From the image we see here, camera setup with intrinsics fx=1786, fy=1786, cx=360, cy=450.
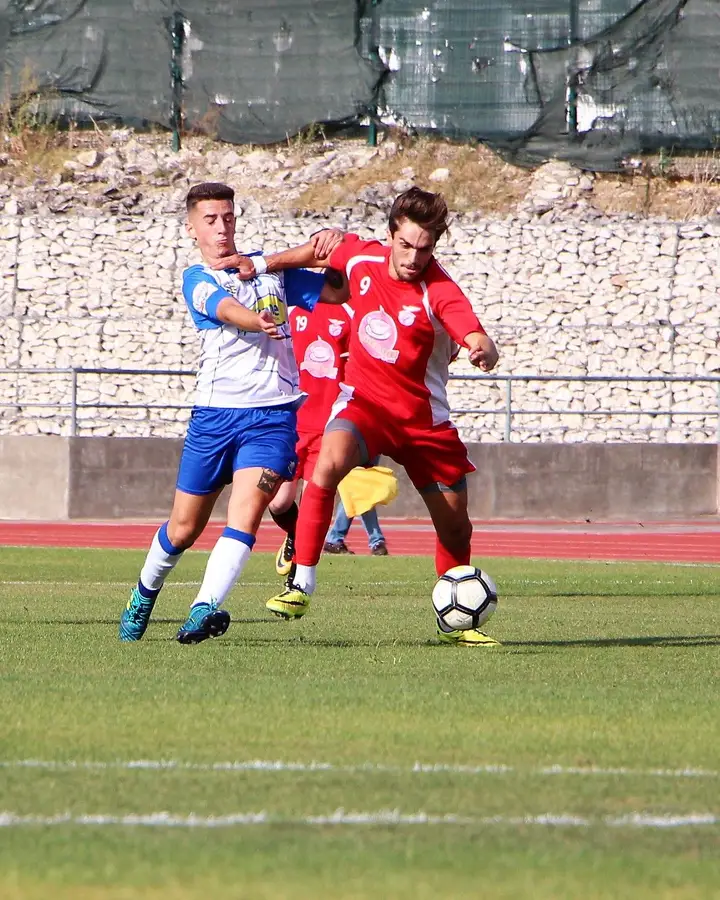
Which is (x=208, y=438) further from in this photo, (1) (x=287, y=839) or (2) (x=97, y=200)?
(2) (x=97, y=200)

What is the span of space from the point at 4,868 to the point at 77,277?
2802cm

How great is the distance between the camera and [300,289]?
8375mm

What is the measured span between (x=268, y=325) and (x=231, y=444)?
0.72 m

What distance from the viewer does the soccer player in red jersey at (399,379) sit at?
8.33 meters

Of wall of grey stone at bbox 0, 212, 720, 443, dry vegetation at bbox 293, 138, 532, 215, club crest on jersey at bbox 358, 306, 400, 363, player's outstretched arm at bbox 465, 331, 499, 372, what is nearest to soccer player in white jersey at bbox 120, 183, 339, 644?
club crest on jersey at bbox 358, 306, 400, 363

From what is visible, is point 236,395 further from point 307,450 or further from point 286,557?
point 307,450

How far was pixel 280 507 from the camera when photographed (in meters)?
12.3

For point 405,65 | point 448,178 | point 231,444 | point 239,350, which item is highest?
point 405,65

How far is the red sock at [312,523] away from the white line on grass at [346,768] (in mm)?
3701

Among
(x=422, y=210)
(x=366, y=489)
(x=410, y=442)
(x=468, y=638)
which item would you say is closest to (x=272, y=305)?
(x=422, y=210)

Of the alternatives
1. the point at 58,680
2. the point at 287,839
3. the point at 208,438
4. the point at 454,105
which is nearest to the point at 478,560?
the point at 208,438

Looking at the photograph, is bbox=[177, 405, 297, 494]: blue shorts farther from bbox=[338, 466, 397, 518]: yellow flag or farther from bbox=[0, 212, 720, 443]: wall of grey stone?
bbox=[0, 212, 720, 443]: wall of grey stone

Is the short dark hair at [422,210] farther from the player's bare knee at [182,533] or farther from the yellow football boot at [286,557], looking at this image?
the yellow football boot at [286,557]

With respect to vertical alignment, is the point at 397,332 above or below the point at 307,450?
above
